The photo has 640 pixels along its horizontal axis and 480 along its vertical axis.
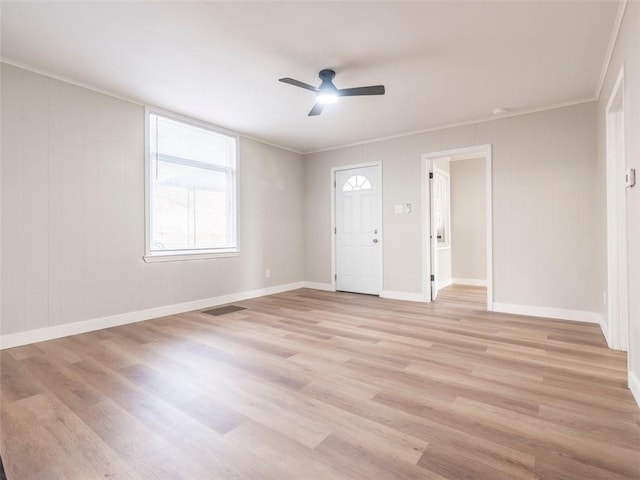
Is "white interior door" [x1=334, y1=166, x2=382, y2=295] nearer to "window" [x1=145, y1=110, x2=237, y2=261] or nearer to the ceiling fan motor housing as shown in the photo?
"window" [x1=145, y1=110, x2=237, y2=261]

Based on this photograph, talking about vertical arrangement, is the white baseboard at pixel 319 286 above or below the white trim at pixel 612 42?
below

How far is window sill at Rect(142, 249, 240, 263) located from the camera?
3.95 metres

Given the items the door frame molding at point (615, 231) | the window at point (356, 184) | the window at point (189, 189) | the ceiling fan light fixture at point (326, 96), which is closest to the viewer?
the door frame molding at point (615, 231)

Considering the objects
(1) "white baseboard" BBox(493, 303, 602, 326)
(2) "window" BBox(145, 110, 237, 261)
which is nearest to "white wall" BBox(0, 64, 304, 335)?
(2) "window" BBox(145, 110, 237, 261)

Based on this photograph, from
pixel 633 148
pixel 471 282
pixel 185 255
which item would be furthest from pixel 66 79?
pixel 471 282

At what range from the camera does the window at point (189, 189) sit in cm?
401

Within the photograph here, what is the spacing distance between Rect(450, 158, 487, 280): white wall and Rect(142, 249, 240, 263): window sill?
15.1ft

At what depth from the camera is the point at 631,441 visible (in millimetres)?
1566

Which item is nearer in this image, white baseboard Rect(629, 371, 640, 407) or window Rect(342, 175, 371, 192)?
white baseboard Rect(629, 371, 640, 407)

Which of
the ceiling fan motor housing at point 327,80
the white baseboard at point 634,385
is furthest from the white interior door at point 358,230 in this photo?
the white baseboard at point 634,385

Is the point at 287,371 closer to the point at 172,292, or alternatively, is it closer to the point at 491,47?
the point at 172,292

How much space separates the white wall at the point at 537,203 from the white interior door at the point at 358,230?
548 mm

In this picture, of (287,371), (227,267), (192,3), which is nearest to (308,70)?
(192,3)

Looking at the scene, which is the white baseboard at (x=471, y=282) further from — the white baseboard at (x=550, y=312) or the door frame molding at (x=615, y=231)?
the door frame molding at (x=615, y=231)
